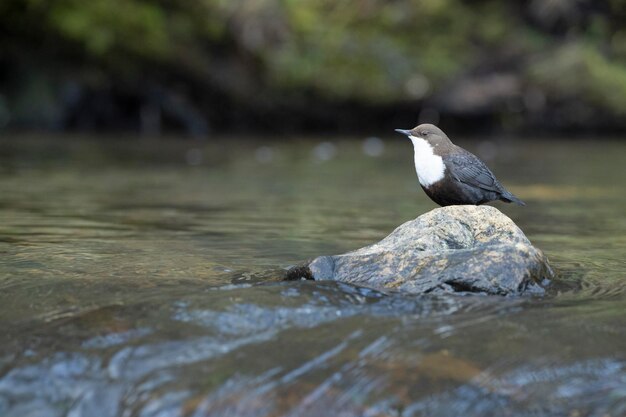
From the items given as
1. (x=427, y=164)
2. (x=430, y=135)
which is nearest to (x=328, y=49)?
(x=430, y=135)

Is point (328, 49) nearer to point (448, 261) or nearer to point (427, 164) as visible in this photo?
point (427, 164)

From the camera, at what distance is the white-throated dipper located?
5.18 metres

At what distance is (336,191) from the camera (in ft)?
33.5

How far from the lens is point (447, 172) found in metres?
5.17

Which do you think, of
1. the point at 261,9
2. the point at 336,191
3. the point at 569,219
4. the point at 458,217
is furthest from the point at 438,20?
the point at 458,217

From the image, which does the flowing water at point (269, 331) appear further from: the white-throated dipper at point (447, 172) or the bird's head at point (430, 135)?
the bird's head at point (430, 135)

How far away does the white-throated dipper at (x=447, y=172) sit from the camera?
5.18m

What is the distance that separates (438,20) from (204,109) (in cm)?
717

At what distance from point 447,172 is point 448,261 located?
2.94 feet

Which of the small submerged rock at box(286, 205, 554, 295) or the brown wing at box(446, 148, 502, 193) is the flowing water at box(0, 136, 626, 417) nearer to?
the small submerged rock at box(286, 205, 554, 295)

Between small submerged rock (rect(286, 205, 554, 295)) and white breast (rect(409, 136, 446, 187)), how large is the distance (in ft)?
1.07

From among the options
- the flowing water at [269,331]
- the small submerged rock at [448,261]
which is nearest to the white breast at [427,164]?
the small submerged rock at [448,261]

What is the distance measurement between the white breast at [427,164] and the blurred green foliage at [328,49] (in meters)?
15.0

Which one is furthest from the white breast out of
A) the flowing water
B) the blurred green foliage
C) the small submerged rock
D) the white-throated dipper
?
the blurred green foliage
